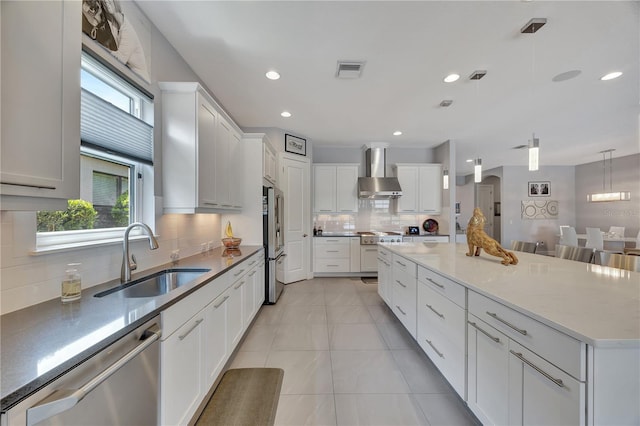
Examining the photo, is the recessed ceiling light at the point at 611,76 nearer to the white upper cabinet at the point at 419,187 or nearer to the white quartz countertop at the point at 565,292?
the white quartz countertop at the point at 565,292

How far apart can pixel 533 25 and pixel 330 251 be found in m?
4.26

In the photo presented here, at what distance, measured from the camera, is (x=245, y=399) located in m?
1.76

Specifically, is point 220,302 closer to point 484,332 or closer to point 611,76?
point 484,332

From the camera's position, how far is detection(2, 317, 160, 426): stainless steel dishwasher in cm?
65

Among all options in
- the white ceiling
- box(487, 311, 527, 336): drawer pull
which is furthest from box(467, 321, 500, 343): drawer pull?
the white ceiling

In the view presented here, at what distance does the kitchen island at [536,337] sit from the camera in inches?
33.4

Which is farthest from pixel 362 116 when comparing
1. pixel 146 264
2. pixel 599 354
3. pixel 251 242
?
pixel 599 354

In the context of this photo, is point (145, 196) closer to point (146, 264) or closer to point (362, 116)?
point (146, 264)

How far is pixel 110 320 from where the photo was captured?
1.00m

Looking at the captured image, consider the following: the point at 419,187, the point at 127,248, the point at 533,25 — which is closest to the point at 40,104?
the point at 127,248

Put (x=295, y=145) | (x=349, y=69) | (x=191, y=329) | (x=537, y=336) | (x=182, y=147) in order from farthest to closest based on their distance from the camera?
(x=295, y=145) → (x=349, y=69) → (x=182, y=147) → (x=191, y=329) → (x=537, y=336)

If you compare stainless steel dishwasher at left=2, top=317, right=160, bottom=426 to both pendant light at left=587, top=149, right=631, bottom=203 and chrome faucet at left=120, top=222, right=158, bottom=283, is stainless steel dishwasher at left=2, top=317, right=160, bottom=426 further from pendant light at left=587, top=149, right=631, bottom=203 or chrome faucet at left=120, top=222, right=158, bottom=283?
pendant light at left=587, top=149, right=631, bottom=203

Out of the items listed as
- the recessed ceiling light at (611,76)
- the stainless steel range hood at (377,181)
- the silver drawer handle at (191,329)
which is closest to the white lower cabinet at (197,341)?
the silver drawer handle at (191,329)

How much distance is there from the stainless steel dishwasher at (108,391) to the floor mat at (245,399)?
65 centimetres
